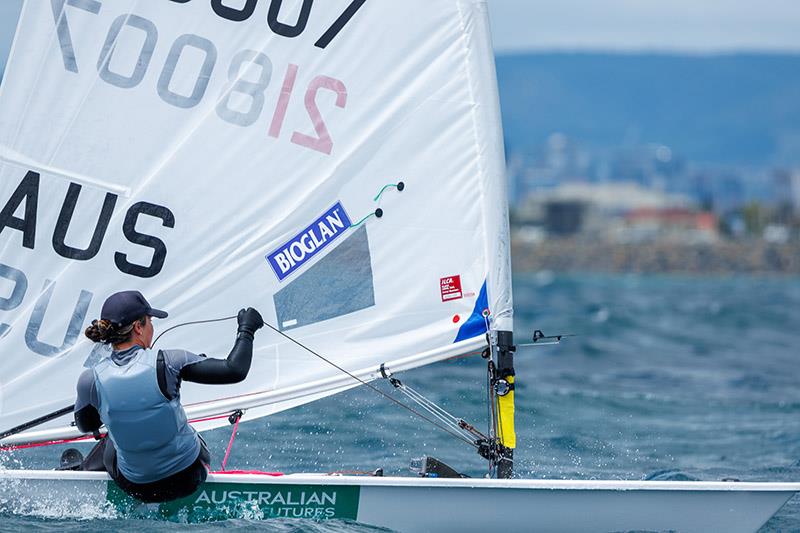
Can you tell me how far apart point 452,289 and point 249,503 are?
1248 mm

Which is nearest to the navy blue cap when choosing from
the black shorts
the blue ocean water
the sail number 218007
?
the black shorts

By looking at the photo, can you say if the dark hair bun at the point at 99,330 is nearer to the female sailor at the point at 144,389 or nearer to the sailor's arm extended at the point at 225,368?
the female sailor at the point at 144,389

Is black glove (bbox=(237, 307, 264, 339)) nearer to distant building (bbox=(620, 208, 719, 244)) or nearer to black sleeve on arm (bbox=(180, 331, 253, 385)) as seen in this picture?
black sleeve on arm (bbox=(180, 331, 253, 385))

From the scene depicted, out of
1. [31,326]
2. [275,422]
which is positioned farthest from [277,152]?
[275,422]

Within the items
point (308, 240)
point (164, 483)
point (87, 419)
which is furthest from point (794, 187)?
point (87, 419)

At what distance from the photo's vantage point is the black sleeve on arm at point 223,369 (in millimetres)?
4090

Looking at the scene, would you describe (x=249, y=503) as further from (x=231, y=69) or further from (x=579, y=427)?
(x=579, y=427)

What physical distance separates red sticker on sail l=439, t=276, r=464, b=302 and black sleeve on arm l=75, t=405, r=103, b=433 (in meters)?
1.54

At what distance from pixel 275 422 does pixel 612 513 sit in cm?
389

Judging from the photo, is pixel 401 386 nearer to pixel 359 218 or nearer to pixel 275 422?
pixel 359 218

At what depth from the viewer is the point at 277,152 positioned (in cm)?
506

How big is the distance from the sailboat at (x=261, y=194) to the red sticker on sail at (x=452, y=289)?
0.05 feet

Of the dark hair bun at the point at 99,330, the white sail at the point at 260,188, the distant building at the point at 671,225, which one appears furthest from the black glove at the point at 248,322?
the distant building at the point at 671,225

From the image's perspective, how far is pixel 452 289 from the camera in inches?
198
